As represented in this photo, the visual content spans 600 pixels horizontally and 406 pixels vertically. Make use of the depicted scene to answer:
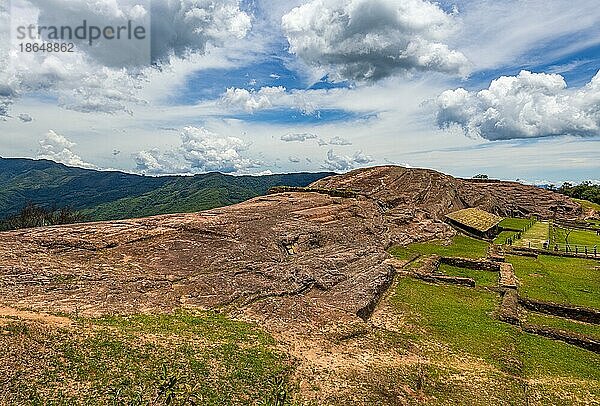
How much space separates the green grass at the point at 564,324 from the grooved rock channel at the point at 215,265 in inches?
442

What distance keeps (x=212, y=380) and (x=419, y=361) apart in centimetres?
1087

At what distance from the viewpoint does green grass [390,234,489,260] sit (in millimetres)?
49537

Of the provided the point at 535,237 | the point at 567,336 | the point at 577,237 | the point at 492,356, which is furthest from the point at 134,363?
the point at 577,237

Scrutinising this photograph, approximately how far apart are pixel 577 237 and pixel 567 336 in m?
54.3

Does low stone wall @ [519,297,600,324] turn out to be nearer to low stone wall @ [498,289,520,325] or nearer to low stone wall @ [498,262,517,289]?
low stone wall @ [498,289,520,325]

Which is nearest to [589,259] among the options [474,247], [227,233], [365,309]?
[474,247]

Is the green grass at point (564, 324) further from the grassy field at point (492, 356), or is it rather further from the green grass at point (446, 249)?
the green grass at point (446, 249)

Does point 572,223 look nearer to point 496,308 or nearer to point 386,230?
point 386,230

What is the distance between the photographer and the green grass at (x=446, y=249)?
163 feet

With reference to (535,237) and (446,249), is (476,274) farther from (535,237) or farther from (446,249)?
(535,237)

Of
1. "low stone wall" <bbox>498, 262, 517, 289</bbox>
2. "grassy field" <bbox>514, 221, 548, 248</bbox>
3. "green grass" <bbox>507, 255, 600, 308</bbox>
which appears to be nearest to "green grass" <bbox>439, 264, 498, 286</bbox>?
"low stone wall" <bbox>498, 262, 517, 289</bbox>

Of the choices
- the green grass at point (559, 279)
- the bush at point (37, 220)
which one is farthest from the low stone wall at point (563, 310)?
the bush at point (37, 220)

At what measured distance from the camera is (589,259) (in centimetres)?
5031

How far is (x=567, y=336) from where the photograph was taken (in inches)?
974
